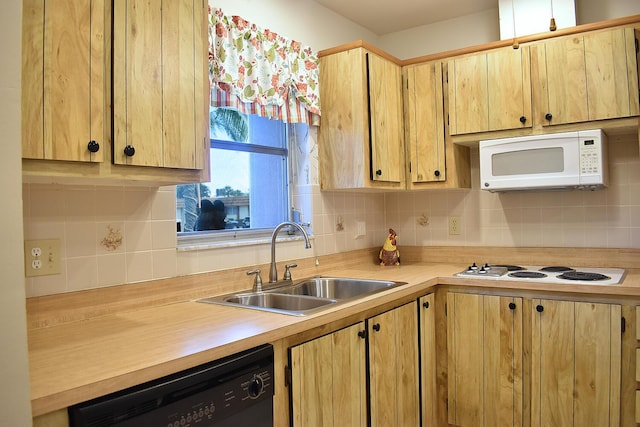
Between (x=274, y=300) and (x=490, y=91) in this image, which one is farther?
(x=490, y=91)

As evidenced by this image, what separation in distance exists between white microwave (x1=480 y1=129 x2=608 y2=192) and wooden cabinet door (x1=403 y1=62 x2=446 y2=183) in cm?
29

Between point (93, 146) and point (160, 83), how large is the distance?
0.33 meters

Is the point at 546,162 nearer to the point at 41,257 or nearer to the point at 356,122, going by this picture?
the point at 356,122

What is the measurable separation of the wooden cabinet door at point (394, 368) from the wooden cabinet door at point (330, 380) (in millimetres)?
89

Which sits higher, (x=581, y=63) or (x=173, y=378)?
(x=581, y=63)

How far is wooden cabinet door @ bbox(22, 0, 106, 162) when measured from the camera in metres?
1.25

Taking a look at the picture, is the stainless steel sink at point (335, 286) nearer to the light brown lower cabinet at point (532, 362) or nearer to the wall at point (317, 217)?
the wall at point (317, 217)

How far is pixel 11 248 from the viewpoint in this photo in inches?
36.2

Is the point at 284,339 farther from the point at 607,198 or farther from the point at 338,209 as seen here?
the point at 607,198

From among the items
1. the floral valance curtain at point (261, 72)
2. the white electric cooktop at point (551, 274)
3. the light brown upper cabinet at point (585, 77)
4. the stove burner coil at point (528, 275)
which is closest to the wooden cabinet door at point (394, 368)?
the white electric cooktop at point (551, 274)

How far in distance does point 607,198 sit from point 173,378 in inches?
101

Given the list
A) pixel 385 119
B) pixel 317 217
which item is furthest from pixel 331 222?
pixel 385 119

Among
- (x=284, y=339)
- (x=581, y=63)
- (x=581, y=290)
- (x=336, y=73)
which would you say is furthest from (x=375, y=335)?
(x=581, y=63)

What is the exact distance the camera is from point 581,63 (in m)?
Answer: 2.51
